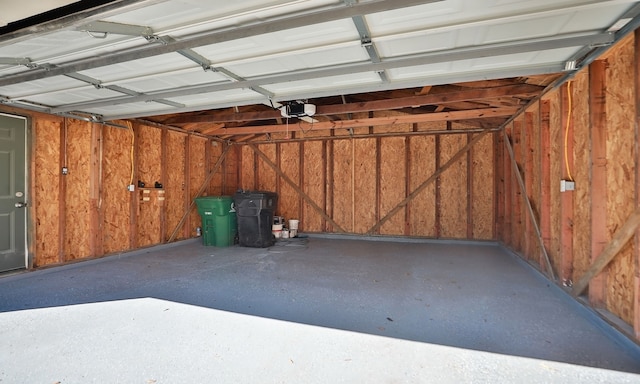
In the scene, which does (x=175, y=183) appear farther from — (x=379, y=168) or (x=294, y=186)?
(x=379, y=168)

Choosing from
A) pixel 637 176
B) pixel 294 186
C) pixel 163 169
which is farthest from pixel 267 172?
pixel 637 176

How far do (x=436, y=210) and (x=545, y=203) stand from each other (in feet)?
9.05

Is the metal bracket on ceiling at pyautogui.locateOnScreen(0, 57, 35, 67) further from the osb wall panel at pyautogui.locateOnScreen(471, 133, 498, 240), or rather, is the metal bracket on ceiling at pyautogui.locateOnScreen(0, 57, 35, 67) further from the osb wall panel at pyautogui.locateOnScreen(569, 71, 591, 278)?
the osb wall panel at pyautogui.locateOnScreen(471, 133, 498, 240)

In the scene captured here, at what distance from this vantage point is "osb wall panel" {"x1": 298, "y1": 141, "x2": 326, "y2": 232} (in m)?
7.57

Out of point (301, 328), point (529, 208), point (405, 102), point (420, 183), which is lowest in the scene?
point (301, 328)

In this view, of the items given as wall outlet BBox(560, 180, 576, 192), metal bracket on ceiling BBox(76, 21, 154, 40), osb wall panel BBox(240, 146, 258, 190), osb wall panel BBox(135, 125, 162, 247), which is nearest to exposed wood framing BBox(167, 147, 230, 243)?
osb wall panel BBox(135, 125, 162, 247)

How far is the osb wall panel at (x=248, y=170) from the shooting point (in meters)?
8.09

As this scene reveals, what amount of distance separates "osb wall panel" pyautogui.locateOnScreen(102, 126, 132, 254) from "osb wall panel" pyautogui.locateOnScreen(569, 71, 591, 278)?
6729mm

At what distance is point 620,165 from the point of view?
2.54 meters

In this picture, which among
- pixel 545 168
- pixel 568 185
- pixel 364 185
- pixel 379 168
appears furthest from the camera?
pixel 364 185

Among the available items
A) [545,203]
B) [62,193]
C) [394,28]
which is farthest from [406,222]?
Answer: [62,193]

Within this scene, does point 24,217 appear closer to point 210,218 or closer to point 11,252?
point 11,252

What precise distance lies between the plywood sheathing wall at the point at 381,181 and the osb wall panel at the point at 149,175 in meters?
2.48

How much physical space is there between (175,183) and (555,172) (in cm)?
679
